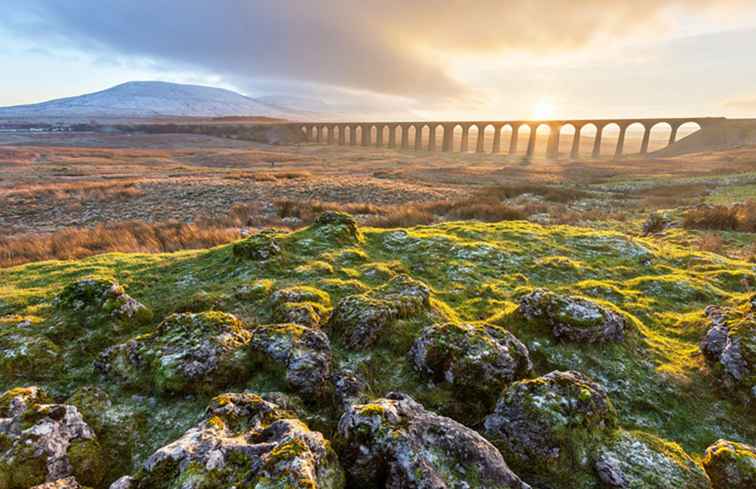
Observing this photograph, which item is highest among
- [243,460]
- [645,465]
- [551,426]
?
[243,460]

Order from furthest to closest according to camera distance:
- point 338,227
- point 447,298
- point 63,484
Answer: point 338,227 → point 447,298 → point 63,484

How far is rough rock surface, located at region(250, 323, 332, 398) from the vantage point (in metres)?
5.52

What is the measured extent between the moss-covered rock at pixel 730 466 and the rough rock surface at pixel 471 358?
2.31 m

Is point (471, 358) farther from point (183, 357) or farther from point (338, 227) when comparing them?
point (338, 227)

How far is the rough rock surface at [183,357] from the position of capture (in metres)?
5.68

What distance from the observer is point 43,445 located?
407 centimetres

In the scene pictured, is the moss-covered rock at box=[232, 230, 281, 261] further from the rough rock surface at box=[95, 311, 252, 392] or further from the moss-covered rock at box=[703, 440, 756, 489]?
the moss-covered rock at box=[703, 440, 756, 489]

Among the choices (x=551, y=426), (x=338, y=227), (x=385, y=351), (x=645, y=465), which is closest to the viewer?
(x=645, y=465)

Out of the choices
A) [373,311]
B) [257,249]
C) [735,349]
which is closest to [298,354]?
[373,311]

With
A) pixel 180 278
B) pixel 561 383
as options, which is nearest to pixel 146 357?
pixel 180 278

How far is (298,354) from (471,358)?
2653 mm

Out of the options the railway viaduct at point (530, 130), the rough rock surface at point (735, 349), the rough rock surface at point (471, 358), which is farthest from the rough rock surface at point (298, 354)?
the railway viaduct at point (530, 130)

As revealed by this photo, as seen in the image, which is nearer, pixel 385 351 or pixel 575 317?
pixel 385 351

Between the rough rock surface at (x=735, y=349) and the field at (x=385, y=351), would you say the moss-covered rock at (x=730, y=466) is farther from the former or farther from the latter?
the rough rock surface at (x=735, y=349)
